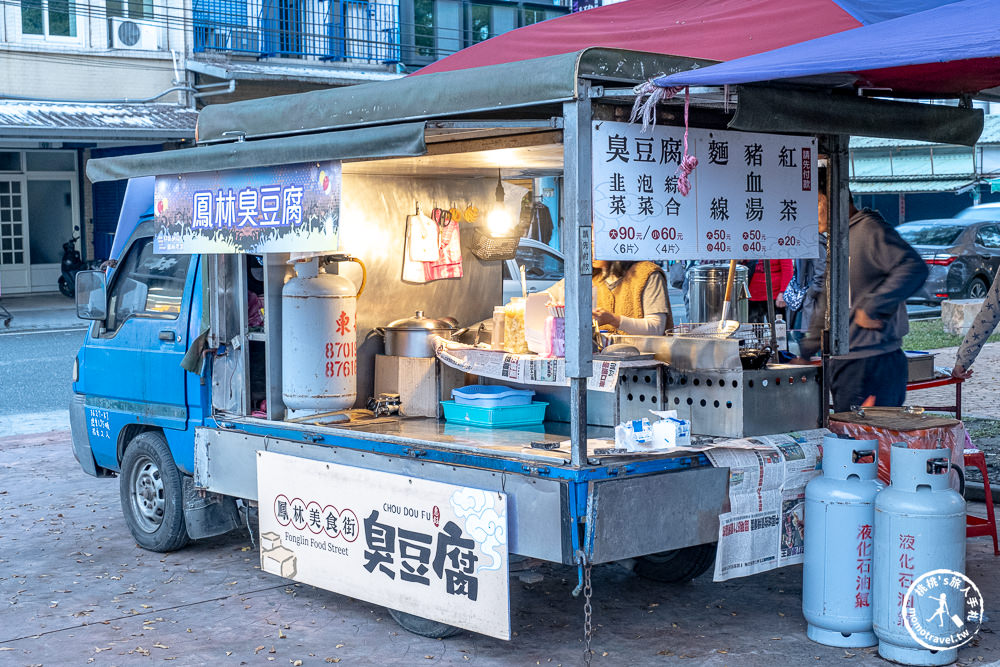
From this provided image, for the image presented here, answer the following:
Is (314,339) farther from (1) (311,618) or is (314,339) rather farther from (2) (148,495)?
(2) (148,495)

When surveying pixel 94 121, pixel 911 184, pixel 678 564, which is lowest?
pixel 678 564

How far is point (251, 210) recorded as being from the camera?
5.97m

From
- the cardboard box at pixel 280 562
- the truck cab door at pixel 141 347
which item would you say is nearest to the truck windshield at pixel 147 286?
the truck cab door at pixel 141 347

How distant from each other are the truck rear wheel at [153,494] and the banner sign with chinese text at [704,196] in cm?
338

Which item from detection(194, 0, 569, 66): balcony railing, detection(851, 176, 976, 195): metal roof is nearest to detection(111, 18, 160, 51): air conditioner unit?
detection(194, 0, 569, 66): balcony railing

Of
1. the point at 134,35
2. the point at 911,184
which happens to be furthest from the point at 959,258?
the point at 134,35

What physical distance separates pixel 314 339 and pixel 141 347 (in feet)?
4.86

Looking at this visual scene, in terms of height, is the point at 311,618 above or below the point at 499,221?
below

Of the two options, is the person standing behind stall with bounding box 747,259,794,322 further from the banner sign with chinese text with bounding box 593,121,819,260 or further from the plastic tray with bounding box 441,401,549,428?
the banner sign with chinese text with bounding box 593,121,819,260

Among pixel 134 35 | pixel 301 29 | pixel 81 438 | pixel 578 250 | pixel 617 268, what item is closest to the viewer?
pixel 578 250

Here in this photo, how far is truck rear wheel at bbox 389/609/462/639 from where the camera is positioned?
17.3 ft

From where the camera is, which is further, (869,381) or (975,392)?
(975,392)

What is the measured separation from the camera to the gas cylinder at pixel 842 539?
5027 mm

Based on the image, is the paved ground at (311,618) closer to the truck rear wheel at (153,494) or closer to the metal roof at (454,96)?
the truck rear wheel at (153,494)
